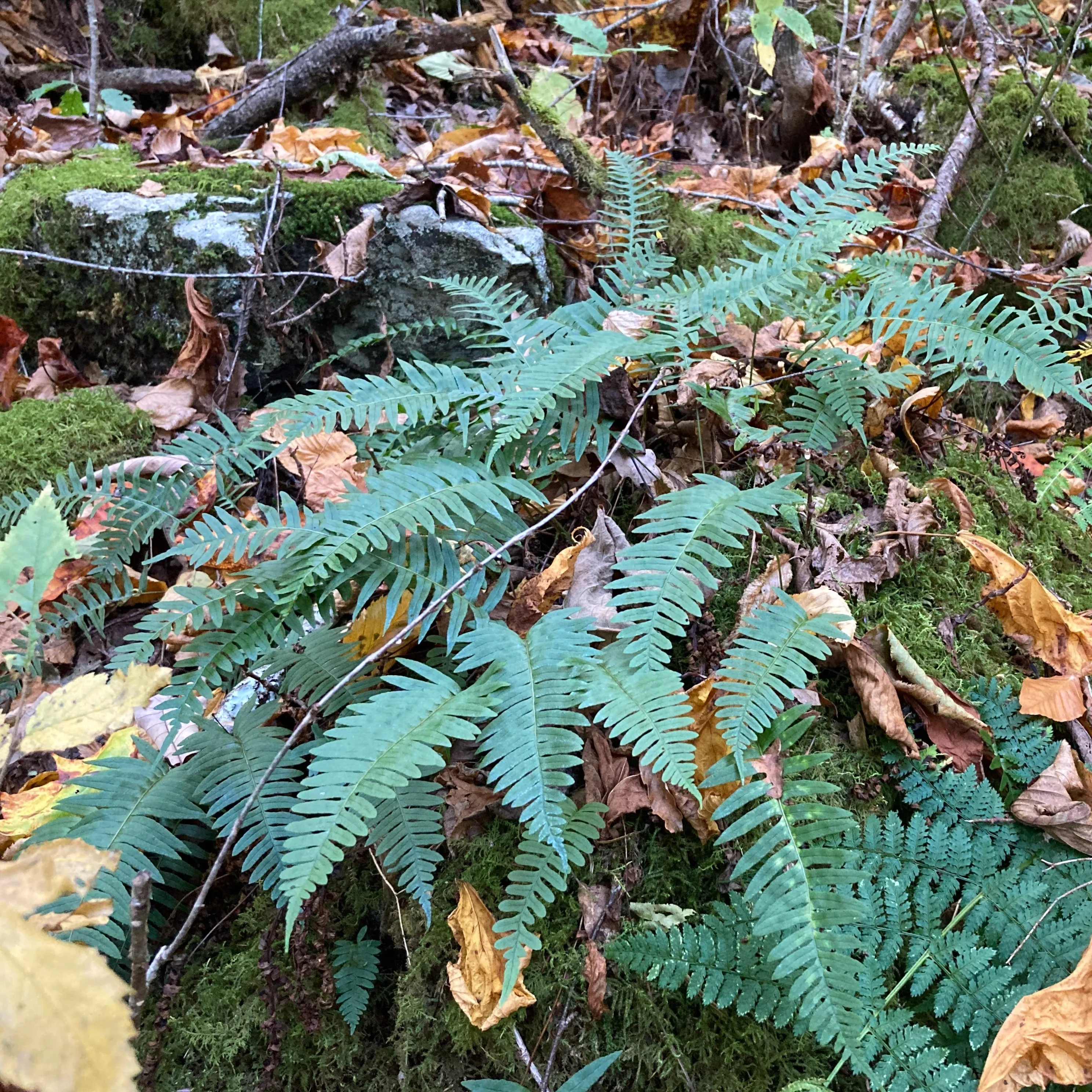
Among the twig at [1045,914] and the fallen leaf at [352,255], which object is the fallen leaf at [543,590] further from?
the fallen leaf at [352,255]

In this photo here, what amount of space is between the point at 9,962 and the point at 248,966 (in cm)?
110

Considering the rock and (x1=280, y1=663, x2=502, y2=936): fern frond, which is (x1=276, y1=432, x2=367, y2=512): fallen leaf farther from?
(x1=280, y1=663, x2=502, y2=936): fern frond

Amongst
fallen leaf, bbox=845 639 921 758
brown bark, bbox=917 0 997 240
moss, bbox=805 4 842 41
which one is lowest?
fallen leaf, bbox=845 639 921 758

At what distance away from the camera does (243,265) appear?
3129 millimetres

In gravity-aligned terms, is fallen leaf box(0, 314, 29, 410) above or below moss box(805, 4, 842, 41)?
below

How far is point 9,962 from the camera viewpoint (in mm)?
762

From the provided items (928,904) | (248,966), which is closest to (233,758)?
(248,966)

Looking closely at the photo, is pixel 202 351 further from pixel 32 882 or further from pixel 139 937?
pixel 32 882

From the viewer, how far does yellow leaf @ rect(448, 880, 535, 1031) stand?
1.47 meters

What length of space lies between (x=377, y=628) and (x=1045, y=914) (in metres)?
1.56

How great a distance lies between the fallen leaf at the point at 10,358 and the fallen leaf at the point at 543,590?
2.64m

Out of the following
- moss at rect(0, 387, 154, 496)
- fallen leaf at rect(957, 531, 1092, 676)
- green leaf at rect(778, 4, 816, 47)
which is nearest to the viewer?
fallen leaf at rect(957, 531, 1092, 676)

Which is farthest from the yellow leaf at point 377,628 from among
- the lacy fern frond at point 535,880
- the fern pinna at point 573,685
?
the lacy fern frond at point 535,880

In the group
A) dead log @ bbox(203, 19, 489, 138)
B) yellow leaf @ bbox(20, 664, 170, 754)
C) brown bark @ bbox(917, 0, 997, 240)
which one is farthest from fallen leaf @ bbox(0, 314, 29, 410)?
brown bark @ bbox(917, 0, 997, 240)
